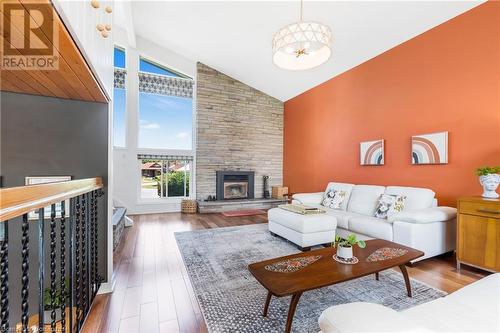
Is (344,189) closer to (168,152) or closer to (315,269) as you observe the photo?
(315,269)

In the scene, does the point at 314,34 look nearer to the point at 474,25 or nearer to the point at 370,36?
the point at 370,36

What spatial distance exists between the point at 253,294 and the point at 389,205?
2.26 meters

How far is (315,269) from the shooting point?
1.69 m

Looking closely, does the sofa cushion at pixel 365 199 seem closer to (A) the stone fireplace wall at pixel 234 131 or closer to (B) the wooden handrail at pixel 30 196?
(A) the stone fireplace wall at pixel 234 131

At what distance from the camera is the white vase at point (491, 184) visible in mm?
2395

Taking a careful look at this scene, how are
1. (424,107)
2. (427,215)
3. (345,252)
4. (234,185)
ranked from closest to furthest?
1. (345,252)
2. (427,215)
3. (424,107)
4. (234,185)

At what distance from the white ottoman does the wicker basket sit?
289 centimetres

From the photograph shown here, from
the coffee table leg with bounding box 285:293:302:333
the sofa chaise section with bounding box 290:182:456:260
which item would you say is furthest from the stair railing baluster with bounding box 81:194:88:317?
the sofa chaise section with bounding box 290:182:456:260

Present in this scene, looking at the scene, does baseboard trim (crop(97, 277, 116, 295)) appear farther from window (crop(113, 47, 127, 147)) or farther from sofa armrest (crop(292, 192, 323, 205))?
window (crop(113, 47, 127, 147))

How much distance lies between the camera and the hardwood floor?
166 centimetres

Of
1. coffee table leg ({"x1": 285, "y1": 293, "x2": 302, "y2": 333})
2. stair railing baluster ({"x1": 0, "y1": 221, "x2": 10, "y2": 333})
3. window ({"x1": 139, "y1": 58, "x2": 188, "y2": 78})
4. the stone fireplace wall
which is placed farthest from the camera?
the stone fireplace wall

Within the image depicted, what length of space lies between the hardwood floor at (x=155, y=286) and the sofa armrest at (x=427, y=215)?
0.53 meters

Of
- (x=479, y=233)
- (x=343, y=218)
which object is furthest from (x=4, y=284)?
(x=479, y=233)

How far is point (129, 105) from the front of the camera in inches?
209
